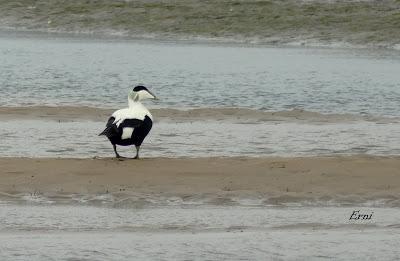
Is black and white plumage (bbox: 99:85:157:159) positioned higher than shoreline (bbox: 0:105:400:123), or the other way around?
black and white plumage (bbox: 99:85:157:159)

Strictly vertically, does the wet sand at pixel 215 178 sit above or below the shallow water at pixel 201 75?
above

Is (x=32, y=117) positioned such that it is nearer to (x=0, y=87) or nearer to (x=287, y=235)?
(x=0, y=87)

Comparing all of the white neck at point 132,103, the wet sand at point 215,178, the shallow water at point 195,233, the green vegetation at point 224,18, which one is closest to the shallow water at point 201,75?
the green vegetation at point 224,18

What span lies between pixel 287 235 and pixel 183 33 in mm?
25563

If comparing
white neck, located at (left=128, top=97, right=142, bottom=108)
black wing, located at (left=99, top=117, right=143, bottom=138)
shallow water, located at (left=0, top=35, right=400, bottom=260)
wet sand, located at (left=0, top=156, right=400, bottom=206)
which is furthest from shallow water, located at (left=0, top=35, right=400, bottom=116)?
black wing, located at (left=99, top=117, right=143, bottom=138)

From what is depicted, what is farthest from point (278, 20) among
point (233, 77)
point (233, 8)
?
point (233, 77)

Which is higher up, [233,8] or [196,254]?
[196,254]

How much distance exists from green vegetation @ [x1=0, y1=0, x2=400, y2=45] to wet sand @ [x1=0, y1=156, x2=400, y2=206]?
62.5 ft

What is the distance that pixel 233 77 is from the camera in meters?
25.9

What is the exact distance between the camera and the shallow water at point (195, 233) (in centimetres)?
961

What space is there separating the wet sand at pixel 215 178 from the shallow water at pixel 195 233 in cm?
55

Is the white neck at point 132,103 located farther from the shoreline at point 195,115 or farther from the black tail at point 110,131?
the shoreline at point 195,115

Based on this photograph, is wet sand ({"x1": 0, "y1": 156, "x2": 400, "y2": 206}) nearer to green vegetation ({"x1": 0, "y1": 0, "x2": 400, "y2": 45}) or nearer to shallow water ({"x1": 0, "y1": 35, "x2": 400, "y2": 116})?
shallow water ({"x1": 0, "y1": 35, "x2": 400, "y2": 116})

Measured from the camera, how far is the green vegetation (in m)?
33.7
